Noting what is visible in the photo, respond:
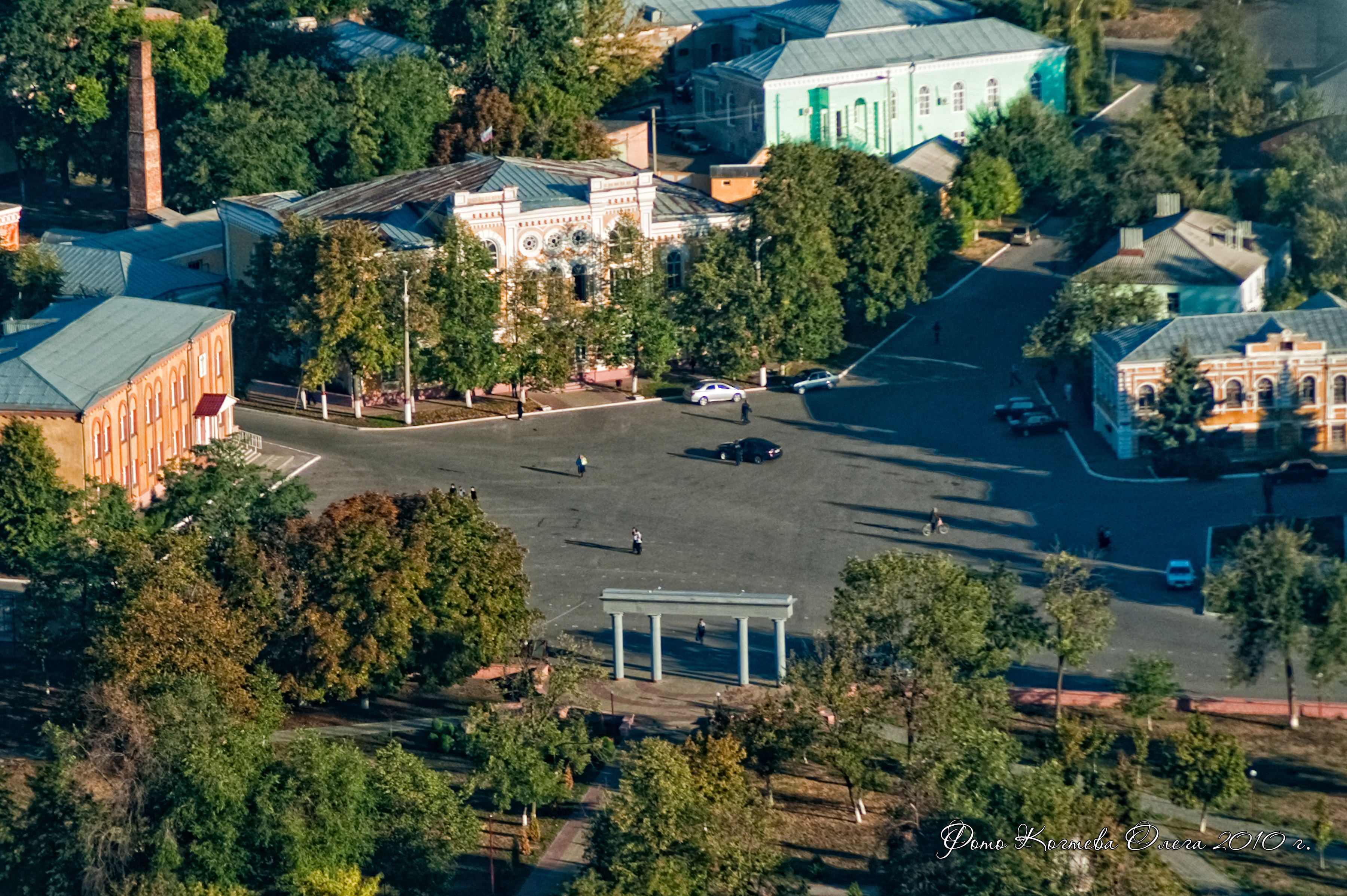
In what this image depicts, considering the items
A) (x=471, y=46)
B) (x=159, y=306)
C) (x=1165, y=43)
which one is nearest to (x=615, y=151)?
(x=471, y=46)

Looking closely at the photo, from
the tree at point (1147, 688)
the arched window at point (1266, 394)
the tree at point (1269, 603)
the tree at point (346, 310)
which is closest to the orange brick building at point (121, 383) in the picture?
the tree at point (346, 310)

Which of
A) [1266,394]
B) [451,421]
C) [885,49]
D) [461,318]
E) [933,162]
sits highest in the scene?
[885,49]

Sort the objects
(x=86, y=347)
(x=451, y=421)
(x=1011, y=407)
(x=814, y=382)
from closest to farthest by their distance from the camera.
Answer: (x=86, y=347) < (x=1011, y=407) < (x=451, y=421) < (x=814, y=382)

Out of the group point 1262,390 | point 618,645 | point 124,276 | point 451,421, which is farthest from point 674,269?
point 618,645

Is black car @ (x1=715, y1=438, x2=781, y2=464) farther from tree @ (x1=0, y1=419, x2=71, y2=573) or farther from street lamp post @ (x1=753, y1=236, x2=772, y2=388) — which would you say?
tree @ (x1=0, y1=419, x2=71, y2=573)

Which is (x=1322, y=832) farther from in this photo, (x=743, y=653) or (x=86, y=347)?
(x=86, y=347)

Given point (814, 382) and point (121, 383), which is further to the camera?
point (814, 382)

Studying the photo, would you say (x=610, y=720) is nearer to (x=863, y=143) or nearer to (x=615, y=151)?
(x=615, y=151)
